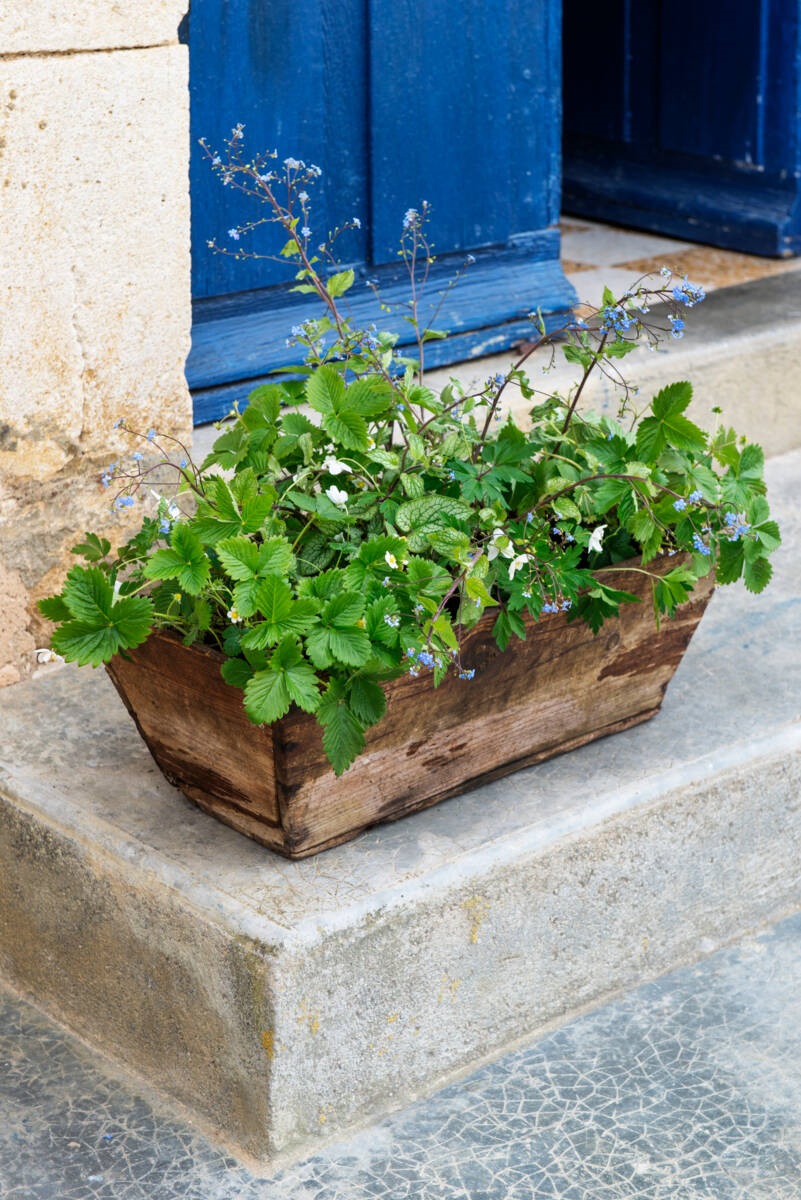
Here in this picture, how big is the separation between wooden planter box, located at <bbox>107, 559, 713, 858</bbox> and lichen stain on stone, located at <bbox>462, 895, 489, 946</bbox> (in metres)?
0.17

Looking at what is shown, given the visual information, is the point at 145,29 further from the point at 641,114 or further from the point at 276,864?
the point at 641,114

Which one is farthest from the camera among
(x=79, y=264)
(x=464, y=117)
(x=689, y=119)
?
(x=689, y=119)

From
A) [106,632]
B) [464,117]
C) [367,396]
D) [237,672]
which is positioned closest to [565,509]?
[367,396]

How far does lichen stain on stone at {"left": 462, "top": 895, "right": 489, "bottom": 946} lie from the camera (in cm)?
206

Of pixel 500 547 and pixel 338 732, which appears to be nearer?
pixel 338 732

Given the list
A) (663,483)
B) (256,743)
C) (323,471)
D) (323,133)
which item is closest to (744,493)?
(663,483)

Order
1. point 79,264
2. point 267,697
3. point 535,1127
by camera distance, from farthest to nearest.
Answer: point 79,264 < point 535,1127 < point 267,697

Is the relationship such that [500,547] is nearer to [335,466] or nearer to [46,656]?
[335,466]

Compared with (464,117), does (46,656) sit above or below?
below

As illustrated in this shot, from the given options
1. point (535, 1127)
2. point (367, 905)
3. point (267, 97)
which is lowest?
point (535, 1127)

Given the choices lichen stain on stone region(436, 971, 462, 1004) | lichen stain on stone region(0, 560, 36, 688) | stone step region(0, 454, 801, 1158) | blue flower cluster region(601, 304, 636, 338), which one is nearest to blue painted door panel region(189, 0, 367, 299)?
lichen stain on stone region(0, 560, 36, 688)

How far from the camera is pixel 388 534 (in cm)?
205

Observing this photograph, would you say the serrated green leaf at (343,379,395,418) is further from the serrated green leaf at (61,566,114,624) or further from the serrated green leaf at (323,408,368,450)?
the serrated green leaf at (61,566,114,624)

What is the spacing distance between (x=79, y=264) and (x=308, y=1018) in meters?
1.30
